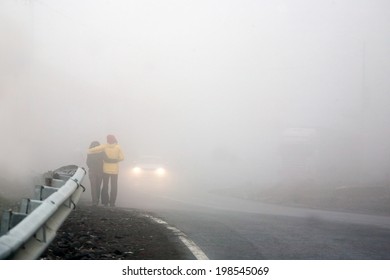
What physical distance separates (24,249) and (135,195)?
43.2ft

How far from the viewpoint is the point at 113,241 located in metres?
5.88

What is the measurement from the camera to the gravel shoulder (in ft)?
16.4

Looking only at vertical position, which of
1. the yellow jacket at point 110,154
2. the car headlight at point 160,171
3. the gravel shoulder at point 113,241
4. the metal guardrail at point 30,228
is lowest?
the gravel shoulder at point 113,241

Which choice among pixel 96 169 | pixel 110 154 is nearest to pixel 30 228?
pixel 110 154

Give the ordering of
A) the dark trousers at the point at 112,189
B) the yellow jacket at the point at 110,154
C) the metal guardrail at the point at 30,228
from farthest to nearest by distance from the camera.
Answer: the dark trousers at the point at 112,189, the yellow jacket at the point at 110,154, the metal guardrail at the point at 30,228

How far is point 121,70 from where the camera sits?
49.4 m

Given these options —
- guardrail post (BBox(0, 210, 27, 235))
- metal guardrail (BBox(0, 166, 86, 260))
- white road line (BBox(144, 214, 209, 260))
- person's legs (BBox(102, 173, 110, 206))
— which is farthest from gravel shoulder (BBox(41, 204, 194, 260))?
person's legs (BBox(102, 173, 110, 206))

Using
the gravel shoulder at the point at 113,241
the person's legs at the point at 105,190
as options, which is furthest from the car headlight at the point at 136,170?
the gravel shoulder at the point at 113,241

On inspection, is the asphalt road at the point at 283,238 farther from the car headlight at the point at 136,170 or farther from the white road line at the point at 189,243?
the car headlight at the point at 136,170

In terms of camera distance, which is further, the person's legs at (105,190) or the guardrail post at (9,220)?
the person's legs at (105,190)

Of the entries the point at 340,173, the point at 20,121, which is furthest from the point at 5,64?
the point at 340,173

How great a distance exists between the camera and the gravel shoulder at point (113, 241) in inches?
197

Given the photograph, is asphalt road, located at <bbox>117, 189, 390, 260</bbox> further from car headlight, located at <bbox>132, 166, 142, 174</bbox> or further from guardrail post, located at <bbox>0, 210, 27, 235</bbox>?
car headlight, located at <bbox>132, 166, 142, 174</bbox>
